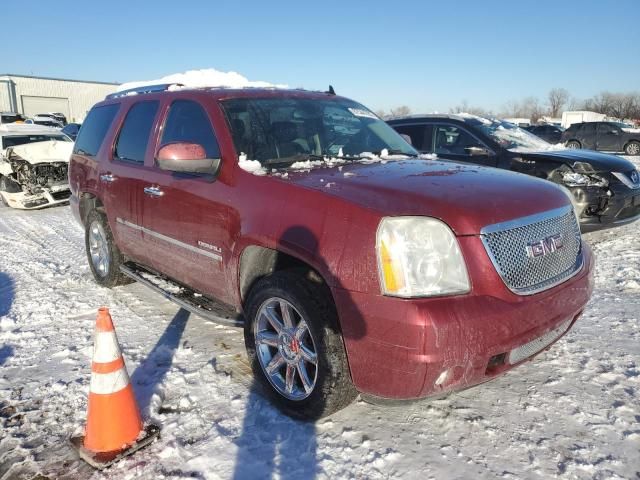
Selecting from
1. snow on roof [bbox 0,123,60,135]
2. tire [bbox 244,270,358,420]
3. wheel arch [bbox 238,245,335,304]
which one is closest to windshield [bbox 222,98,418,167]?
wheel arch [bbox 238,245,335,304]

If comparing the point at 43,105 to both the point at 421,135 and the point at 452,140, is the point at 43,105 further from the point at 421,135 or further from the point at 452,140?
the point at 452,140

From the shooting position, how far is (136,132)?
4.45 meters

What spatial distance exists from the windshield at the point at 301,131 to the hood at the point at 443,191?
1.40ft

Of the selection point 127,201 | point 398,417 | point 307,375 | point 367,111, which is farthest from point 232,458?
point 367,111

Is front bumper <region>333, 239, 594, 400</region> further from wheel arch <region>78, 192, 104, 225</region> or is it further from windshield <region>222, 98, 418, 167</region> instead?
wheel arch <region>78, 192, 104, 225</region>

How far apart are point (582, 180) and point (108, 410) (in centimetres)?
601

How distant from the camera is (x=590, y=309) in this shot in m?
4.42

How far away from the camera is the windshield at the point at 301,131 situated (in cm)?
340

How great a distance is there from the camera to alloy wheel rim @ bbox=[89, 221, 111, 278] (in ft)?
16.6

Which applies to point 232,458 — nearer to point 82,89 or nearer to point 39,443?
point 39,443

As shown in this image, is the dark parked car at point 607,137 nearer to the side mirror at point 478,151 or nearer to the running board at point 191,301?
the side mirror at point 478,151

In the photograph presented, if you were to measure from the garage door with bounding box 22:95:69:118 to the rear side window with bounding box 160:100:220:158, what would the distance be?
54.6m

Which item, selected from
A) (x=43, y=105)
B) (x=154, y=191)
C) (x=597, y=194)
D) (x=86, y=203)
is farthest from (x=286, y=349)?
(x=43, y=105)

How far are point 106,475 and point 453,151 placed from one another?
6.03 metres
